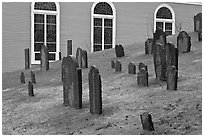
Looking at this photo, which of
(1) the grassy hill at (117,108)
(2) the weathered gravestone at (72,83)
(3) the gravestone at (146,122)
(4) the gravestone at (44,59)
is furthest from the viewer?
(4) the gravestone at (44,59)

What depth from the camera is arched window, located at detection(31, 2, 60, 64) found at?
71.3 ft

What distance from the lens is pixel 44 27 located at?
2220 centimetres

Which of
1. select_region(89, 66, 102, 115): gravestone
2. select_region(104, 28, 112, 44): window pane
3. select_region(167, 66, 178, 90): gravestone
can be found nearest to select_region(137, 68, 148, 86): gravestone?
select_region(167, 66, 178, 90): gravestone

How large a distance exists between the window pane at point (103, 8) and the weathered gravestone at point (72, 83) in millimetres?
14710

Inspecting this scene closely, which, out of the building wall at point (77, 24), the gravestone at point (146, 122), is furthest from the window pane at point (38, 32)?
the gravestone at point (146, 122)

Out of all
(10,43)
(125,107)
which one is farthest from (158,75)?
(10,43)

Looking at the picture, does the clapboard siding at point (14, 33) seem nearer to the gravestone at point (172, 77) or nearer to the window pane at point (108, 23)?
the window pane at point (108, 23)

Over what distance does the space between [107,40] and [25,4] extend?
5244mm

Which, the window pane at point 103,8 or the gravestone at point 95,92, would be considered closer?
the gravestone at point 95,92

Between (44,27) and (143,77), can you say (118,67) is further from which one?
(44,27)

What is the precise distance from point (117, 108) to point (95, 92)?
0.55 metres

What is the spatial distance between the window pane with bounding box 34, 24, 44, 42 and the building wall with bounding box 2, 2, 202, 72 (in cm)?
42

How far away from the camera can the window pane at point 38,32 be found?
21938 millimetres

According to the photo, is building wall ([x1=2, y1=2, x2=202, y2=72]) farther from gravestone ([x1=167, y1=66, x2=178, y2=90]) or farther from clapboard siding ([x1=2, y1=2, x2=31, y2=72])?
gravestone ([x1=167, y1=66, x2=178, y2=90])
